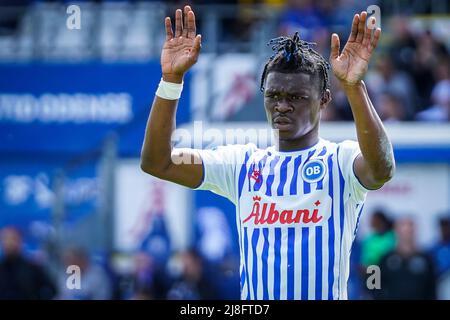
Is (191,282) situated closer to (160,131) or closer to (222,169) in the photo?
(222,169)

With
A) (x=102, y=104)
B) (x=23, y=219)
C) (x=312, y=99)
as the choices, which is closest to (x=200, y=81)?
(x=102, y=104)

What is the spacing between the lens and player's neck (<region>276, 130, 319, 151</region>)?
207 inches

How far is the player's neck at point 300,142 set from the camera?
526cm

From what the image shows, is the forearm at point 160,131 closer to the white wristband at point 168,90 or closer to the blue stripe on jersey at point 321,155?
the white wristband at point 168,90

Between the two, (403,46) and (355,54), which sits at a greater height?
(403,46)

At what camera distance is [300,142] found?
17.3 ft

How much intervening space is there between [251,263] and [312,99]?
0.81 meters

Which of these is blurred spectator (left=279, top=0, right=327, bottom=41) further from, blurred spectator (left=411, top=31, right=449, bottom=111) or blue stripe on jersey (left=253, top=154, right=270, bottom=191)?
blue stripe on jersey (left=253, top=154, right=270, bottom=191)

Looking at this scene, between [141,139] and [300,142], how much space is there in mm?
7299

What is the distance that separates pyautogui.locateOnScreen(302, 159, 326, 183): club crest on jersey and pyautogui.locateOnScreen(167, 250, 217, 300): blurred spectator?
559 cm

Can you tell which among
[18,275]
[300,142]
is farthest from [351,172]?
[18,275]

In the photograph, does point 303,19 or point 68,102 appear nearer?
point 68,102

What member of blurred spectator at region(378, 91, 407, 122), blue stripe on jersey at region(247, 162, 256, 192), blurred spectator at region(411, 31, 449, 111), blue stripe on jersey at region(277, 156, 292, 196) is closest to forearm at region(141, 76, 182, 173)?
blue stripe on jersey at region(247, 162, 256, 192)

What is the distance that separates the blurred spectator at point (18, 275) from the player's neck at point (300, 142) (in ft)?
21.2
